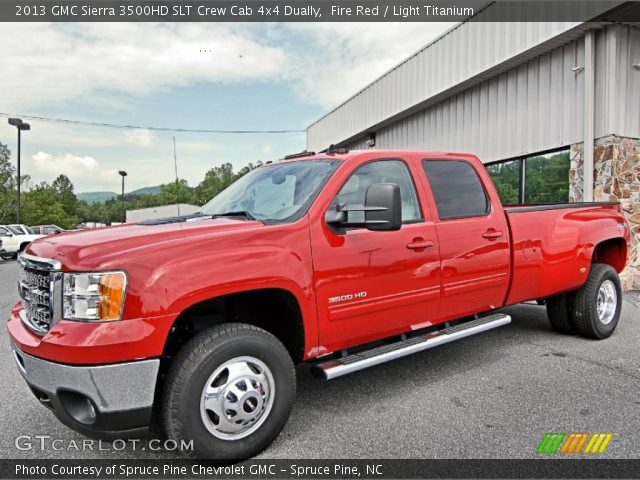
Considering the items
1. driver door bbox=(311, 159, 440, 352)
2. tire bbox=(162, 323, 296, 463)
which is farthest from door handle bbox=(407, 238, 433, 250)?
tire bbox=(162, 323, 296, 463)

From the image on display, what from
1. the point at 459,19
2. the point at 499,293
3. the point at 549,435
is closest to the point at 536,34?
the point at 459,19

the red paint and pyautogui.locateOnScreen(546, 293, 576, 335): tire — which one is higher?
the red paint

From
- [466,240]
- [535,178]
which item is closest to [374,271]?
[466,240]

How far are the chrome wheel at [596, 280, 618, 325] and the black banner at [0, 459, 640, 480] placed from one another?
3003 mm

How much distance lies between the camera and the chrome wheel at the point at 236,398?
8.80 ft

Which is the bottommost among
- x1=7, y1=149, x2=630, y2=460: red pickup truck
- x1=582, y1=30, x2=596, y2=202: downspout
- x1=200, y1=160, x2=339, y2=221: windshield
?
x1=7, y1=149, x2=630, y2=460: red pickup truck

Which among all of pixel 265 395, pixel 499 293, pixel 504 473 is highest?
pixel 499 293

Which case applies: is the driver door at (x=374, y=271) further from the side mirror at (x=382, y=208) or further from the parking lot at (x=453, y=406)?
the parking lot at (x=453, y=406)

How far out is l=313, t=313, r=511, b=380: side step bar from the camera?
314 cm

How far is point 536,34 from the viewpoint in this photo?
8.62 metres

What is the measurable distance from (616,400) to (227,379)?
297 cm

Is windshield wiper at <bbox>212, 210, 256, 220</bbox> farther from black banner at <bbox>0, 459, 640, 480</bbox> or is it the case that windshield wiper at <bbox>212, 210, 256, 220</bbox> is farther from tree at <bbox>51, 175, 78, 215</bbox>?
tree at <bbox>51, 175, 78, 215</bbox>

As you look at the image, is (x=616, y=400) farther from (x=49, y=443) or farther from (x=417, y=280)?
(x=49, y=443)

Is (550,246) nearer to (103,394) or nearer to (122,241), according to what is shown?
(122,241)
